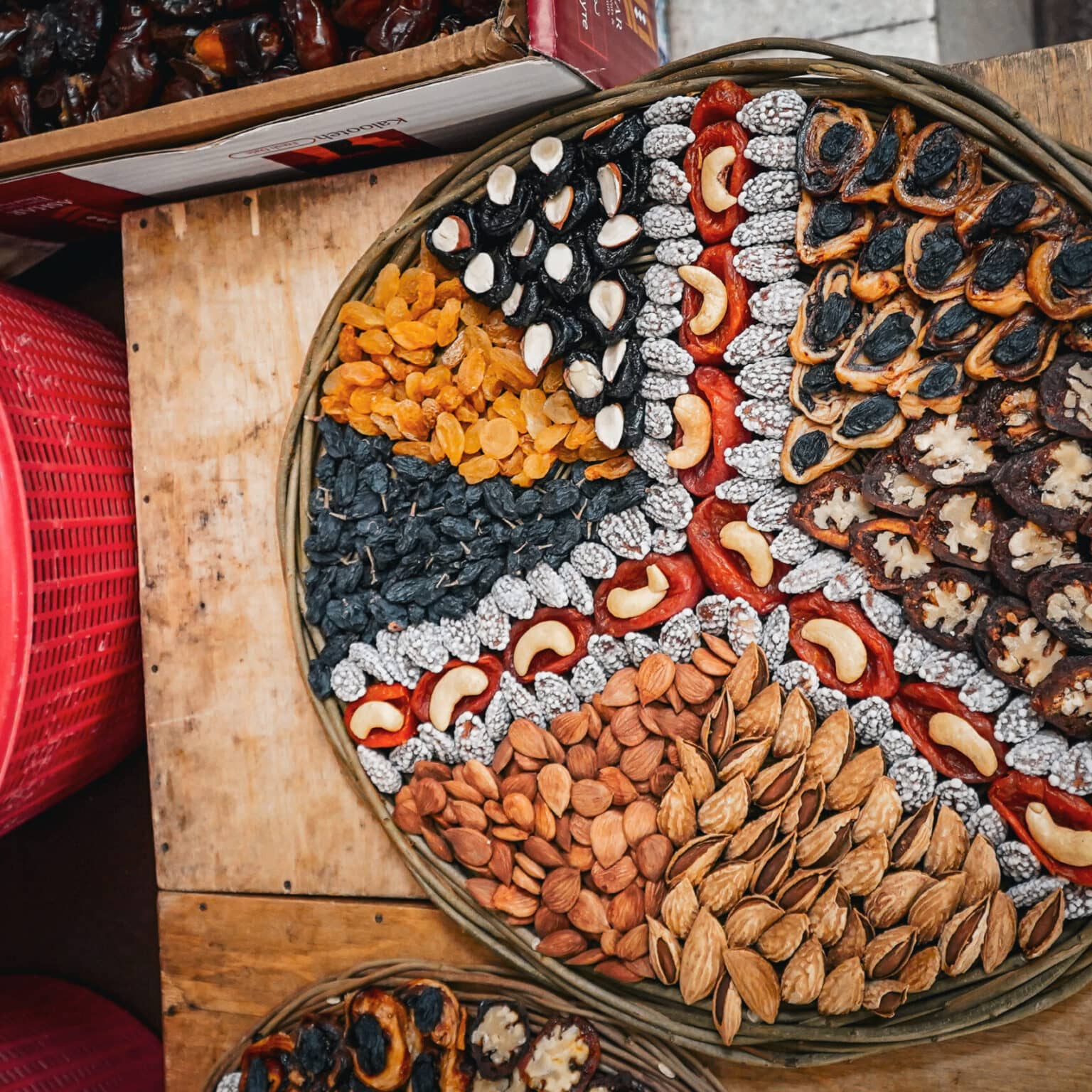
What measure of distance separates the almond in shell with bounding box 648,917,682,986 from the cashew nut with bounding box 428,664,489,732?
328mm

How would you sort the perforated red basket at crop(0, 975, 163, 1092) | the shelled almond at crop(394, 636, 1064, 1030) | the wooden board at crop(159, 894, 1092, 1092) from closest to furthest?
the shelled almond at crop(394, 636, 1064, 1030) < the wooden board at crop(159, 894, 1092, 1092) < the perforated red basket at crop(0, 975, 163, 1092)

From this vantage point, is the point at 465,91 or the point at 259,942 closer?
the point at 465,91

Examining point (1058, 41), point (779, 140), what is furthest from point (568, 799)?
point (1058, 41)

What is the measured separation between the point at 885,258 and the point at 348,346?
2.06 feet

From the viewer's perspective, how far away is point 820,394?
3.23 feet

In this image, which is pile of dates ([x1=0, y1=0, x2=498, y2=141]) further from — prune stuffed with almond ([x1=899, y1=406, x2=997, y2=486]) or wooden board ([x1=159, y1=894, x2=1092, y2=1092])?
wooden board ([x1=159, y1=894, x2=1092, y2=1092])

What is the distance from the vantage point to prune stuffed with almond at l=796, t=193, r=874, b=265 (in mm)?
955

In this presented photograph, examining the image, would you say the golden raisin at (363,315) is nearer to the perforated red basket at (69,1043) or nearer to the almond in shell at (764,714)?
the almond in shell at (764,714)

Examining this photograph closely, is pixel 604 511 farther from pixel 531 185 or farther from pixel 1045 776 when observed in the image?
pixel 1045 776

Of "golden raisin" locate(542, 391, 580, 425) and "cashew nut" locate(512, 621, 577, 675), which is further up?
"golden raisin" locate(542, 391, 580, 425)

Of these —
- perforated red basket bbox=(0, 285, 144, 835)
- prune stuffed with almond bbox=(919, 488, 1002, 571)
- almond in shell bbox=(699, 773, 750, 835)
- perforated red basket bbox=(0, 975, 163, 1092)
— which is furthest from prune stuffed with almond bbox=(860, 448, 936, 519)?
perforated red basket bbox=(0, 975, 163, 1092)

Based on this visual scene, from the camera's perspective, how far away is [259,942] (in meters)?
1.28

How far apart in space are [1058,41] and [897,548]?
117 cm

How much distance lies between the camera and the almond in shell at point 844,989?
972 mm
